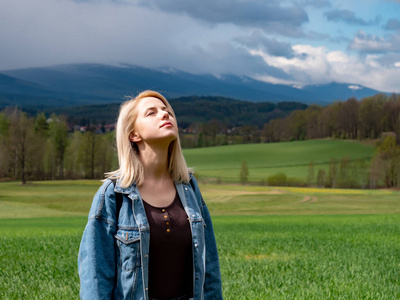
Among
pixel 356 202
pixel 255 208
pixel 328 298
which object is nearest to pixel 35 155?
pixel 255 208

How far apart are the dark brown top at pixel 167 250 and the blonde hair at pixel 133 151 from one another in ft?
0.94

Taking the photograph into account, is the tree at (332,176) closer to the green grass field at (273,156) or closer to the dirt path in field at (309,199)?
the green grass field at (273,156)

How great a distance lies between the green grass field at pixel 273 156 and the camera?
115938mm

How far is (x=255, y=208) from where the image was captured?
175ft

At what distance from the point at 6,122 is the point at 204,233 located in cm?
9565

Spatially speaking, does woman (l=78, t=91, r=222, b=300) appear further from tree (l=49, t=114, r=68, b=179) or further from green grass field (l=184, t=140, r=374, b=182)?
green grass field (l=184, t=140, r=374, b=182)

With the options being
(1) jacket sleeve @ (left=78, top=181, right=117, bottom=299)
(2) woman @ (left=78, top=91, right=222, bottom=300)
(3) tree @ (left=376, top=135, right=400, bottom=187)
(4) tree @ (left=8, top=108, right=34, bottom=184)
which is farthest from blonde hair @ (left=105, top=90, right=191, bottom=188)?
(3) tree @ (left=376, top=135, right=400, bottom=187)

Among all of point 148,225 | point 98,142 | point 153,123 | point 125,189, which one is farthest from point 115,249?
point 98,142

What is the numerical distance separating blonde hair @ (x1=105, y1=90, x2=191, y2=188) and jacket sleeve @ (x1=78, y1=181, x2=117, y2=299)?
0.86 ft

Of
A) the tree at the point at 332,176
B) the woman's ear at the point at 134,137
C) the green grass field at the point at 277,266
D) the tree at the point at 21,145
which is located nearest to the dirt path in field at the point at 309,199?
the tree at the point at 332,176

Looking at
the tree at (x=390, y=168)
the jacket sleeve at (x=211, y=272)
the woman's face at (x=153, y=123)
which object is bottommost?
the tree at (x=390, y=168)

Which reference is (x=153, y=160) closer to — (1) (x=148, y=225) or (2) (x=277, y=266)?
(1) (x=148, y=225)

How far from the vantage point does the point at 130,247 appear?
386cm

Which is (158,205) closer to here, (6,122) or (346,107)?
(6,122)
